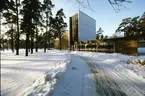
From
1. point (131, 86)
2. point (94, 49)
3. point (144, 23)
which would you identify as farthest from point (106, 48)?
point (131, 86)

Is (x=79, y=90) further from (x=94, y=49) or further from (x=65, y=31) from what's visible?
(x=65, y=31)

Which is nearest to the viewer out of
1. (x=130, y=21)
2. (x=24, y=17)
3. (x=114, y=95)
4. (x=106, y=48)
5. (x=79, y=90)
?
(x=114, y=95)

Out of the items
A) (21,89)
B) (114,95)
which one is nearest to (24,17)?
(21,89)

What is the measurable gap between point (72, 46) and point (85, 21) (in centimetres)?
918

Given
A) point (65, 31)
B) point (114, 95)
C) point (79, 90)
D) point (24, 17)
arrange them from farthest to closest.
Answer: point (65, 31) < point (24, 17) < point (79, 90) < point (114, 95)

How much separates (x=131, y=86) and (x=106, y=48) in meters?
29.7

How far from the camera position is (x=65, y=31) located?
6906cm

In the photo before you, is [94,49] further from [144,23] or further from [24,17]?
[24,17]

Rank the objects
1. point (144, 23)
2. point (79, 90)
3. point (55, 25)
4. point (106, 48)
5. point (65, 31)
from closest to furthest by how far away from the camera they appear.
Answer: point (79, 90), point (106, 48), point (144, 23), point (55, 25), point (65, 31)

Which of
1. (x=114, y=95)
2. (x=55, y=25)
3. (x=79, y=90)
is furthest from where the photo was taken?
(x=55, y=25)

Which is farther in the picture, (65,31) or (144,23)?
(65,31)

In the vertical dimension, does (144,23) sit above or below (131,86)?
above

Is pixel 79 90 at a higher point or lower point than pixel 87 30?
lower

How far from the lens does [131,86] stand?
29.0ft
